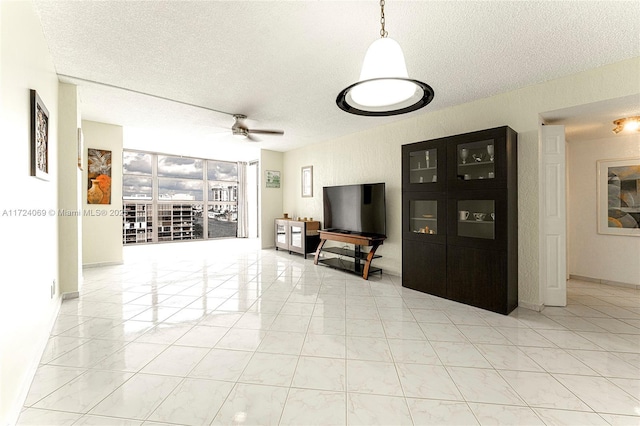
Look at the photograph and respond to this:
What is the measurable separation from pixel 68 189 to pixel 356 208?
4180 mm

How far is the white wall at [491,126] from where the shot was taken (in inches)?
112

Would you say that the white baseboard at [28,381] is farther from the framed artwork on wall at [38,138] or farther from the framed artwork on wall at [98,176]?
the framed artwork on wall at [98,176]

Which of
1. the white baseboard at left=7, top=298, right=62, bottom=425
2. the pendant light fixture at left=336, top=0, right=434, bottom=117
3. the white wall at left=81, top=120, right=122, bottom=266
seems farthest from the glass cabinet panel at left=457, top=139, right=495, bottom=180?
the white wall at left=81, top=120, right=122, bottom=266

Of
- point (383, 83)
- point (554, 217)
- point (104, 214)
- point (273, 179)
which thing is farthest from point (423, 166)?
point (104, 214)

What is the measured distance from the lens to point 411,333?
2564mm

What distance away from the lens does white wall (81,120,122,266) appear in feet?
16.0

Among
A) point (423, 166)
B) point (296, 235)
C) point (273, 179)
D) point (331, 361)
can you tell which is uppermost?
point (273, 179)

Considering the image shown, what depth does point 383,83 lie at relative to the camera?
1464 millimetres

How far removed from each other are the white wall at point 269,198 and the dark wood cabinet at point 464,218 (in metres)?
4.19

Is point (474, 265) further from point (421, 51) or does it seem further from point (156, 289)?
point (156, 289)

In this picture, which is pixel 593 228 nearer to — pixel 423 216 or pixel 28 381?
pixel 423 216

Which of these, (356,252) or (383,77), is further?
(356,252)

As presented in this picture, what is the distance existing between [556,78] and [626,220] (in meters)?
2.71

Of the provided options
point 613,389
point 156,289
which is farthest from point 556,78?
point 156,289
